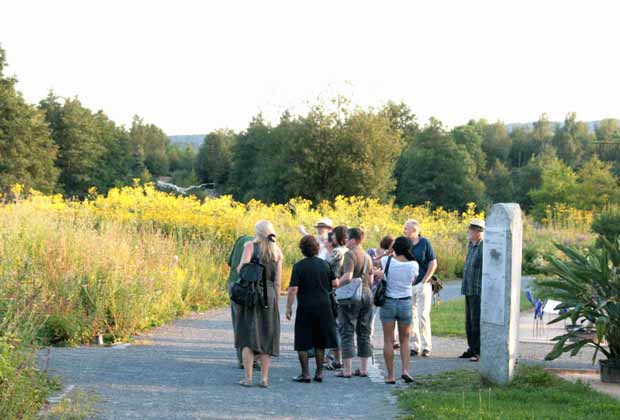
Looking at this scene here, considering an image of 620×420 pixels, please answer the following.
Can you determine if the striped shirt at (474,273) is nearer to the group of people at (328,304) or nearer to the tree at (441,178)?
the group of people at (328,304)

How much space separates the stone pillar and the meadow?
185 inches

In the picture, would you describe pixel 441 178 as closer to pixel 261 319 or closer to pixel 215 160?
pixel 215 160

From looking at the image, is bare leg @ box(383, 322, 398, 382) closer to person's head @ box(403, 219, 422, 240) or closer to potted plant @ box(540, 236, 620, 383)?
potted plant @ box(540, 236, 620, 383)

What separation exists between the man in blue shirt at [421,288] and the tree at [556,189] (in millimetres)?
43452

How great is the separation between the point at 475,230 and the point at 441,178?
191 ft

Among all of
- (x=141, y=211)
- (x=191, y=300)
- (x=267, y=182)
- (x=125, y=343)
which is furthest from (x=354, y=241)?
(x=267, y=182)

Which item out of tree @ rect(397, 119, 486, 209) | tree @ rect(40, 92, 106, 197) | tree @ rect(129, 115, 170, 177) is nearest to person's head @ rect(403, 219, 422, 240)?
tree @ rect(397, 119, 486, 209)

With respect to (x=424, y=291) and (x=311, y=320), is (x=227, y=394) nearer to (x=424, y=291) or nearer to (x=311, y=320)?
(x=311, y=320)

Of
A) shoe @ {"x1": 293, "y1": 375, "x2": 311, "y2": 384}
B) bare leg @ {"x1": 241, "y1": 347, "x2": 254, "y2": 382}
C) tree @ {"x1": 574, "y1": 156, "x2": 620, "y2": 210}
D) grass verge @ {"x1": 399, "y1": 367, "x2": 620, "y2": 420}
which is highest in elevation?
tree @ {"x1": 574, "y1": 156, "x2": 620, "y2": 210}

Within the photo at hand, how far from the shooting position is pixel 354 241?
35.1ft

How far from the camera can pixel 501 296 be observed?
987 cm

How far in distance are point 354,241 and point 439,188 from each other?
6090 centimetres

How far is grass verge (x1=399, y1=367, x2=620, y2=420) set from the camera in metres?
8.30

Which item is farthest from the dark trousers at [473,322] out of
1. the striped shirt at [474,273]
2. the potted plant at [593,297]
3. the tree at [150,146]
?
the tree at [150,146]
